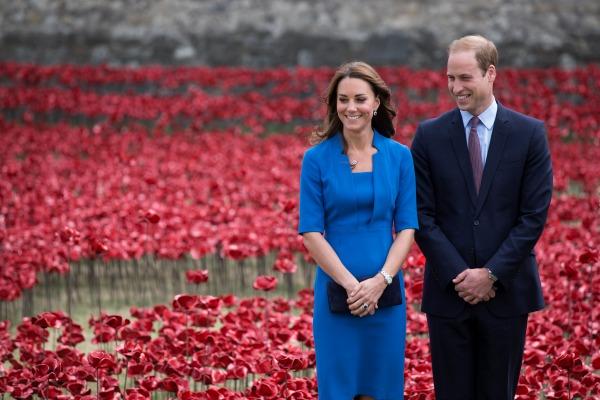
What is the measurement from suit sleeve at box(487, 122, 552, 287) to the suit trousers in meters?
0.20

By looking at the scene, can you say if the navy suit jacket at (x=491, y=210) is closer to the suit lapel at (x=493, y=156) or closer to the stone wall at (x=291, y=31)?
the suit lapel at (x=493, y=156)

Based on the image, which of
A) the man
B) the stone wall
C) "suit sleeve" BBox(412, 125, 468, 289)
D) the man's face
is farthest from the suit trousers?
the stone wall

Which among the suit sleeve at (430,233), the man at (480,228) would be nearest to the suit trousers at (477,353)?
the man at (480,228)

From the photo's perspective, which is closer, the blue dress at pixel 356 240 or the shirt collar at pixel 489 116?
the blue dress at pixel 356 240

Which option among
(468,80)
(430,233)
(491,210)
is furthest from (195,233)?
(468,80)

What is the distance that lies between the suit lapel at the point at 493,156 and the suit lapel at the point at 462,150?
0.04 metres

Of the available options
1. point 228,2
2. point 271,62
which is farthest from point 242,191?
point 228,2

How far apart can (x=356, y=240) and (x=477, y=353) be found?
76 centimetres

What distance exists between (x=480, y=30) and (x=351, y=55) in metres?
2.33

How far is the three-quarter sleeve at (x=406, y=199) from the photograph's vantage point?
3.97 meters

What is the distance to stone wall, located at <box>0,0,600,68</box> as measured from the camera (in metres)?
17.1

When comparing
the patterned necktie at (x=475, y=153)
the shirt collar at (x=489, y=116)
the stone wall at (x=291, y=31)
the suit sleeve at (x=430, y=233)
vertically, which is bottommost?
the suit sleeve at (x=430, y=233)

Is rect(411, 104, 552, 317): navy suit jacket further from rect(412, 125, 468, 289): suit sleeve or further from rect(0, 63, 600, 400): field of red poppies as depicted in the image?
rect(0, 63, 600, 400): field of red poppies

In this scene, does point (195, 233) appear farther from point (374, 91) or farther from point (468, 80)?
point (468, 80)
